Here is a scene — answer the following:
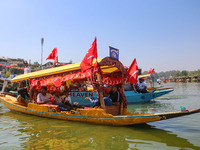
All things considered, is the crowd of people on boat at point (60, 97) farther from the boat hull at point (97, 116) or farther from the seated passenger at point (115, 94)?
the boat hull at point (97, 116)

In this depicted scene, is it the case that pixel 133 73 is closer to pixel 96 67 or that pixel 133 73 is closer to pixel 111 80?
pixel 111 80

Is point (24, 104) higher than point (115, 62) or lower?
lower

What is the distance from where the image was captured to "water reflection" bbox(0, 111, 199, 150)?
4.53 metres

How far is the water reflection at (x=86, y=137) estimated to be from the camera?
4531mm

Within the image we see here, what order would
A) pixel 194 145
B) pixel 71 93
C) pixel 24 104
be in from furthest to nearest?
pixel 71 93, pixel 24 104, pixel 194 145

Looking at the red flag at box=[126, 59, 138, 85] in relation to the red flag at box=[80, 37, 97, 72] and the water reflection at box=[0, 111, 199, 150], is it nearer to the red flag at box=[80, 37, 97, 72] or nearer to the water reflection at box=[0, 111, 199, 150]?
the red flag at box=[80, 37, 97, 72]

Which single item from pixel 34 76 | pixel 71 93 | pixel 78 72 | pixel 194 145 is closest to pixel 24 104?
pixel 34 76

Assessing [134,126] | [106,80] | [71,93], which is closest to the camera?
[134,126]

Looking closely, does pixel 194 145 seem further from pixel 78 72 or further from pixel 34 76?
pixel 34 76

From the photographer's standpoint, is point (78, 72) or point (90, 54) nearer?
point (90, 54)

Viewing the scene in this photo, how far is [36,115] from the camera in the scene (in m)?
8.45

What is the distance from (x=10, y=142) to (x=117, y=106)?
4045 mm

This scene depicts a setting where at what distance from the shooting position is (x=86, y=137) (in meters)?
5.21

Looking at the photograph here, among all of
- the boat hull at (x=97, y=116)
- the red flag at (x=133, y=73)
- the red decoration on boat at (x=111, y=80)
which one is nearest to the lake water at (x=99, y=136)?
Answer: the boat hull at (x=97, y=116)
